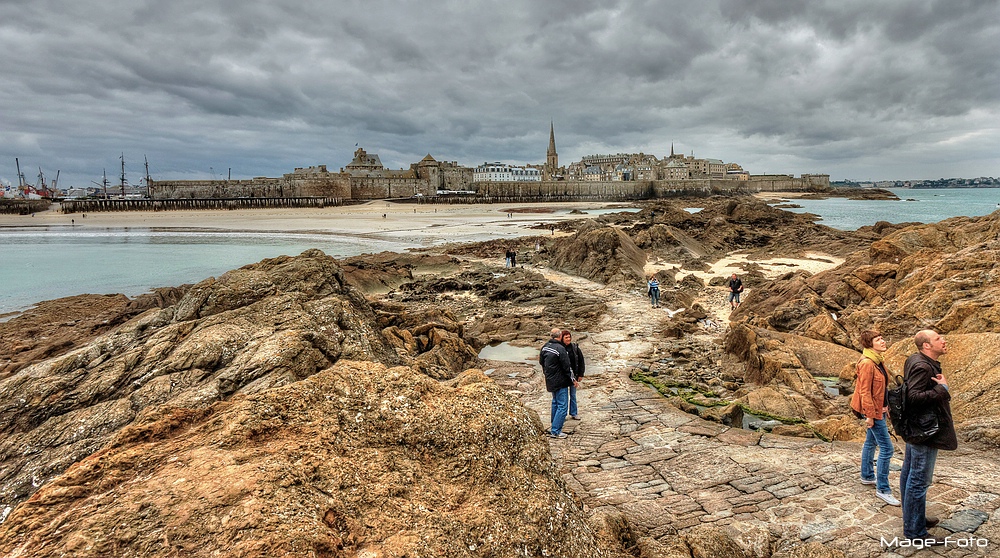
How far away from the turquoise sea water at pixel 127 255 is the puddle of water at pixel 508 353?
57.1 ft

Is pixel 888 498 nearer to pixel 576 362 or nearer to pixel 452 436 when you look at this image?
pixel 576 362

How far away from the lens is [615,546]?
3.39 metres

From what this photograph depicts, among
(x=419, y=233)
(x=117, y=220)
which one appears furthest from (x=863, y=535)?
(x=117, y=220)

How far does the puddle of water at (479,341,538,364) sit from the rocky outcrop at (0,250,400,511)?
15.3 ft

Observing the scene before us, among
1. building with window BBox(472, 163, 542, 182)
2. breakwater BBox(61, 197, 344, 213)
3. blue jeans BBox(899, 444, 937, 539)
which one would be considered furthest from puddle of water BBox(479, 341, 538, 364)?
building with window BBox(472, 163, 542, 182)

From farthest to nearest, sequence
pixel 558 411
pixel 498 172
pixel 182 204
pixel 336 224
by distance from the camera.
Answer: pixel 498 172
pixel 182 204
pixel 336 224
pixel 558 411

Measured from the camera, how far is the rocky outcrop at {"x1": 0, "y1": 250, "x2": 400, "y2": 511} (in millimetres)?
3676

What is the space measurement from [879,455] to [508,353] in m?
7.19

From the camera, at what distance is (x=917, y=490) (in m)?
3.78

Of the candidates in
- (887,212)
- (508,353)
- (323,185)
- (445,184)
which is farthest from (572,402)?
(445,184)

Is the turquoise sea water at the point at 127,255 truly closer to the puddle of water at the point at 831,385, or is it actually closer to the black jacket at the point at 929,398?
the puddle of water at the point at 831,385

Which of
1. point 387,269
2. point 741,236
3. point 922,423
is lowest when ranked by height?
point 387,269

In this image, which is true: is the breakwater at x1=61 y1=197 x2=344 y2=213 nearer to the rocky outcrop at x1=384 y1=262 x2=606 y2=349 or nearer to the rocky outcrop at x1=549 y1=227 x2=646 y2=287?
the rocky outcrop at x1=549 y1=227 x2=646 y2=287

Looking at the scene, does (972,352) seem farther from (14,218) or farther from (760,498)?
(14,218)
